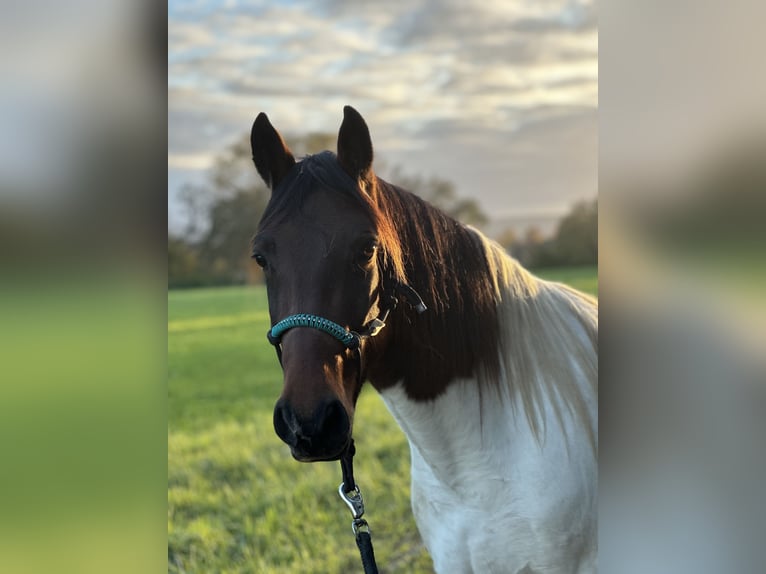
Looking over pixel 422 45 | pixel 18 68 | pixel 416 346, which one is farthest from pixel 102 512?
pixel 422 45

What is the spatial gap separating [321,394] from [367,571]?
0.45 m

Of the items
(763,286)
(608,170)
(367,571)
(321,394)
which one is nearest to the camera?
(763,286)

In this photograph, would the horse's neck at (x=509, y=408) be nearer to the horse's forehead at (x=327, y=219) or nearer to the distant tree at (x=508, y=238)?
the horse's forehead at (x=327, y=219)

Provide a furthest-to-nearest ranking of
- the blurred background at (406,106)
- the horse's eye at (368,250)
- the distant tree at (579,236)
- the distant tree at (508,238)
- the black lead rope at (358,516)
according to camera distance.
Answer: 1. the distant tree at (508,238)
2. the distant tree at (579,236)
3. the blurred background at (406,106)
4. the black lead rope at (358,516)
5. the horse's eye at (368,250)

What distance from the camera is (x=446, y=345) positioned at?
3.79ft

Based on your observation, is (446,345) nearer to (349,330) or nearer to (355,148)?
(349,330)

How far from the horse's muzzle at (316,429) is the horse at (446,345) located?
0.04 ft

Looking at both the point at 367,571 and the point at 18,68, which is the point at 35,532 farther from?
the point at 367,571

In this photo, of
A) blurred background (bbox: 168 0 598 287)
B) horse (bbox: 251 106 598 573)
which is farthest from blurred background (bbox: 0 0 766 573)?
blurred background (bbox: 168 0 598 287)

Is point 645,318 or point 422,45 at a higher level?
point 422,45

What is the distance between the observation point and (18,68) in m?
0.60

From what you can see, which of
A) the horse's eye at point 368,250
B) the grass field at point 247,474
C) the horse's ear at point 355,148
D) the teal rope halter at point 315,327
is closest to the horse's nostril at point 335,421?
the teal rope halter at point 315,327

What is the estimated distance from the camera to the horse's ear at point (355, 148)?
1.02 meters

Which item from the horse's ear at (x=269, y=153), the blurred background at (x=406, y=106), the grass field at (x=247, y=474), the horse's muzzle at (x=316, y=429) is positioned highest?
the blurred background at (x=406, y=106)
